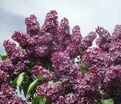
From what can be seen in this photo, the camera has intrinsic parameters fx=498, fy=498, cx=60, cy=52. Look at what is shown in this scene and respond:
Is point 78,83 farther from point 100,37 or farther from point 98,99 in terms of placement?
point 100,37

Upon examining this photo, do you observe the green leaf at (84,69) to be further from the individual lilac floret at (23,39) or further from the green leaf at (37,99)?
the individual lilac floret at (23,39)

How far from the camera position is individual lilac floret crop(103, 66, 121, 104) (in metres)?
5.14

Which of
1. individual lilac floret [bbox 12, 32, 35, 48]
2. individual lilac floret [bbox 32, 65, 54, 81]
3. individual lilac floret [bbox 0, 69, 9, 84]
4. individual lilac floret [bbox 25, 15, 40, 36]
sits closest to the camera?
individual lilac floret [bbox 32, 65, 54, 81]

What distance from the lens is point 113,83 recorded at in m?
5.21

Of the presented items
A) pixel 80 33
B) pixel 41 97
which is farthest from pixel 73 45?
pixel 41 97

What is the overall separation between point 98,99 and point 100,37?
1.82 meters

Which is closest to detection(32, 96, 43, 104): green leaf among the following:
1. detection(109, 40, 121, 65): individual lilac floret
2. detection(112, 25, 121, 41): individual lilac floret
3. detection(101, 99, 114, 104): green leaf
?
detection(101, 99, 114, 104): green leaf

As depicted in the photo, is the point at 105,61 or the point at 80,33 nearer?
the point at 105,61

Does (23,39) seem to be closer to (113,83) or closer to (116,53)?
(116,53)

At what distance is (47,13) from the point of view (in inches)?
283

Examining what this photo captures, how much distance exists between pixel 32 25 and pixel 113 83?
86.5 inches

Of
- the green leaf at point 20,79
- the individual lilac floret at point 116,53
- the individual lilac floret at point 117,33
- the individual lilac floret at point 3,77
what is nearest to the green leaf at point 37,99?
the green leaf at point 20,79

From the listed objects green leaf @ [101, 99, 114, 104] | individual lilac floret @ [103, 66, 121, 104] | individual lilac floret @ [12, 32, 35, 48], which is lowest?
green leaf @ [101, 99, 114, 104]

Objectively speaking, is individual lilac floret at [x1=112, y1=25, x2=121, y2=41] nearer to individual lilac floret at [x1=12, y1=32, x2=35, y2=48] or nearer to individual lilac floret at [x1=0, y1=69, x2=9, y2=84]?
individual lilac floret at [x1=12, y1=32, x2=35, y2=48]
